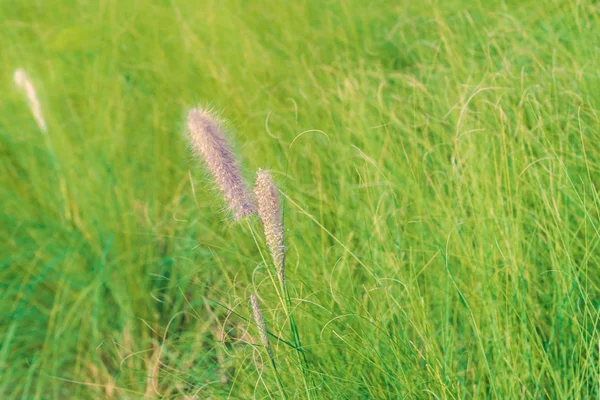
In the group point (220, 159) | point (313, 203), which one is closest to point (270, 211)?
point (220, 159)

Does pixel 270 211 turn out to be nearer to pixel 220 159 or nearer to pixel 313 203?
pixel 220 159

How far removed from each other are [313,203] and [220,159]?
1073 mm

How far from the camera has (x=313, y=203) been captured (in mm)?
2424

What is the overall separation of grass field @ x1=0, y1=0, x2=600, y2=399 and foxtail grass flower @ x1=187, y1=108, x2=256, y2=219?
8cm

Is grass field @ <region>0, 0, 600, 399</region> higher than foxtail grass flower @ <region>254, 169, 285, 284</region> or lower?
lower

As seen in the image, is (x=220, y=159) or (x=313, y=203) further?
(x=313, y=203)

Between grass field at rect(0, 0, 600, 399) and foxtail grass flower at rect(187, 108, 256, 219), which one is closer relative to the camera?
foxtail grass flower at rect(187, 108, 256, 219)

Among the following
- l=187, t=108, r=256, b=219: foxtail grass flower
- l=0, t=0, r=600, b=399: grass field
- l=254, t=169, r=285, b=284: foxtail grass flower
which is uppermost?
l=187, t=108, r=256, b=219: foxtail grass flower

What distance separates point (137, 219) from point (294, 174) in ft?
2.11

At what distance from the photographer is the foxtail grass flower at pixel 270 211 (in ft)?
4.42

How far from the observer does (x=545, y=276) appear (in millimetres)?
1946

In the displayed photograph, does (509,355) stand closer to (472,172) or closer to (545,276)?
(545,276)

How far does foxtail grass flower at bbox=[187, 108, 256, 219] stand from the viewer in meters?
1.36

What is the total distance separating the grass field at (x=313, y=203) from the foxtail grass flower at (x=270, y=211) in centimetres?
7
